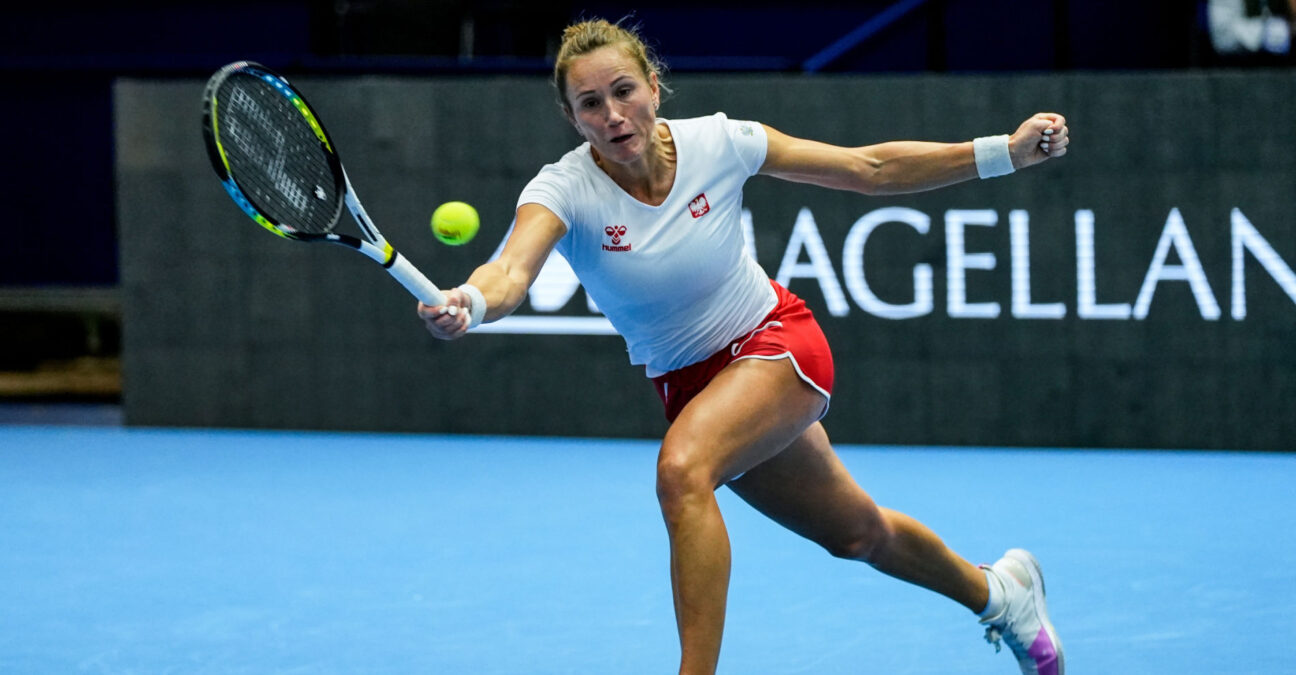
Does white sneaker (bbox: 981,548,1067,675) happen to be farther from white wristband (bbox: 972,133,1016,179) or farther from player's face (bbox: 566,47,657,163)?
player's face (bbox: 566,47,657,163)

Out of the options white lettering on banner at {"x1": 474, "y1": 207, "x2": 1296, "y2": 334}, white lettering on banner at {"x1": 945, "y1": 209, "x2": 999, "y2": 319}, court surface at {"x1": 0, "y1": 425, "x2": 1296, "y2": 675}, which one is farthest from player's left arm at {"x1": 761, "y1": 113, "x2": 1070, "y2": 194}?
white lettering on banner at {"x1": 945, "y1": 209, "x2": 999, "y2": 319}

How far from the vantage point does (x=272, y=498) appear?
5.98 meters

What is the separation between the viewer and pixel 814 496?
10.4ft

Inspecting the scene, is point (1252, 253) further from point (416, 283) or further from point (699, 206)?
point (416, 283)

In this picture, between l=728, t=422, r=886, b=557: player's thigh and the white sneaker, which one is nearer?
l=728, t=422, r=886, b=557: player's thigh

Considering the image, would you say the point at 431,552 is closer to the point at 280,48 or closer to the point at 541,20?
the point at 541,20

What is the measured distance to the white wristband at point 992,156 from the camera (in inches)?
131

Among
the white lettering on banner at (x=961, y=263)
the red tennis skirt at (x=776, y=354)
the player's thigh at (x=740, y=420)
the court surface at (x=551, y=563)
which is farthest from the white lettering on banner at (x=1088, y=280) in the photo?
the player's thigh at (x=740, y=420)

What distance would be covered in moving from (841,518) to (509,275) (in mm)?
933

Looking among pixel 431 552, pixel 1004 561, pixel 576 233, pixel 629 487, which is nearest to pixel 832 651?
pixel 1004 561

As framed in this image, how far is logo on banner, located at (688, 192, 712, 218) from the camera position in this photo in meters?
3.13

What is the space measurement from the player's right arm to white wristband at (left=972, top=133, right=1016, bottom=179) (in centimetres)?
100

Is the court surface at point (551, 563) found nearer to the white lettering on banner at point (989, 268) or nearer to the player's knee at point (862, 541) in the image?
the player's knee at point (862, 541)

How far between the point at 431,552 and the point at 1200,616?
8.01ft
